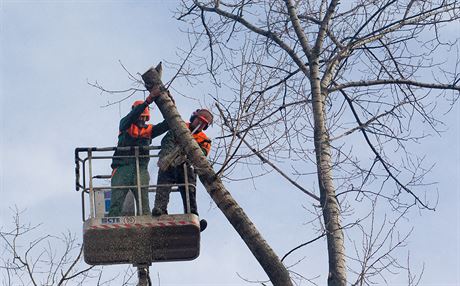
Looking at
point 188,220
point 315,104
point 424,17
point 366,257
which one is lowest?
point 366,257

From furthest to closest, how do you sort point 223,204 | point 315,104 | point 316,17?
point 316,17 → point 315,104 → point 223,204

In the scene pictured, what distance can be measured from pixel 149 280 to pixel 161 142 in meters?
1.42

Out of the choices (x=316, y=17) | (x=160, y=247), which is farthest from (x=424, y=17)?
(x=160, y=247)

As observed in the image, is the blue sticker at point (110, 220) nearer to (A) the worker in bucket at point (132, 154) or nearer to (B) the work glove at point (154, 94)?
(A) the worker in bucket at point (132, 154)

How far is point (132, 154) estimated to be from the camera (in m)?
11.2

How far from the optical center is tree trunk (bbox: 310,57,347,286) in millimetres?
9797

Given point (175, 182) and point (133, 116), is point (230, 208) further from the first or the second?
point (133, 116)

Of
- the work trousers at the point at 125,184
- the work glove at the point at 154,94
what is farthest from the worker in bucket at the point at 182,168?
the work glove at the point at 154,94

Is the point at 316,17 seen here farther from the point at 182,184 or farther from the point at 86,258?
the point at 86,258

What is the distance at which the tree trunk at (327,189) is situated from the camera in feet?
32.1

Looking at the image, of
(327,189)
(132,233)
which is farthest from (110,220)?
(327,189)

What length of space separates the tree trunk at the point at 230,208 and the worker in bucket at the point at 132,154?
32.7 inches

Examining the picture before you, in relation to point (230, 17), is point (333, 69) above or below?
below

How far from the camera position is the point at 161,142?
1120 cm
